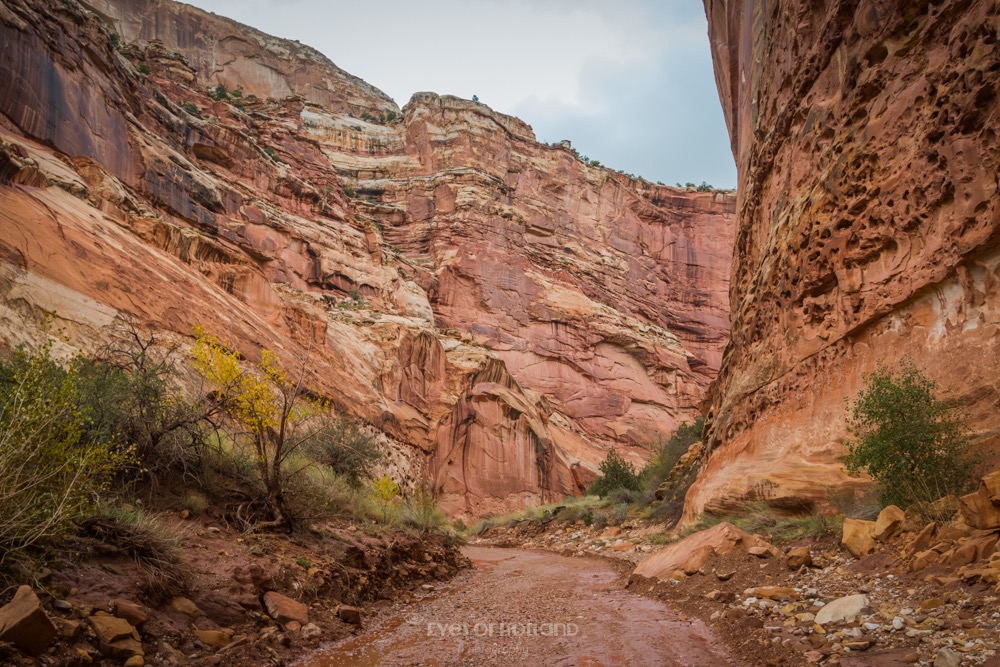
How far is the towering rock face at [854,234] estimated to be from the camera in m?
7.89

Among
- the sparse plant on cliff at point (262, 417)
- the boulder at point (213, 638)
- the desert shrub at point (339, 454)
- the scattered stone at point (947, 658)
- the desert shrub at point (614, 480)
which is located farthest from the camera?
the desert shrub at point (614, 480)

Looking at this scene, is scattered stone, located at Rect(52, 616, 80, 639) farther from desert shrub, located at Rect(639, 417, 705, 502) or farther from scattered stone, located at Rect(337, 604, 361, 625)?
desert shrub, located at Rect(639, 417, 705, 502)

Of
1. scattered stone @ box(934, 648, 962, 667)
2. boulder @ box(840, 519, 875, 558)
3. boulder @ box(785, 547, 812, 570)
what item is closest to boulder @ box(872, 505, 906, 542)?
boulder @ box(840, 519, 875, 558)

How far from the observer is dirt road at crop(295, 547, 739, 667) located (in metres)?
5.41

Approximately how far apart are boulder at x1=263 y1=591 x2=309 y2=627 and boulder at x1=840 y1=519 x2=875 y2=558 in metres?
6.04

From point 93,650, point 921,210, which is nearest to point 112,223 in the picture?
point 93,650

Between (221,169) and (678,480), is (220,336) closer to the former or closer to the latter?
(678,480)

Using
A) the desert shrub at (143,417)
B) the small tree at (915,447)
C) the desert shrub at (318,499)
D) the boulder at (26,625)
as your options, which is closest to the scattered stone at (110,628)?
the boulder at (26,625)

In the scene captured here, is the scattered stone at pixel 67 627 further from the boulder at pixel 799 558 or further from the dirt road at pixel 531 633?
the boulder at pixel 799 558

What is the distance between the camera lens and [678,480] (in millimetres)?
17172

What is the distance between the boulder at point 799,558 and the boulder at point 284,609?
18.7 feet

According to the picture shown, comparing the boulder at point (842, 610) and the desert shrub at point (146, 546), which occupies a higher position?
the desert shrub at point (146, 546)

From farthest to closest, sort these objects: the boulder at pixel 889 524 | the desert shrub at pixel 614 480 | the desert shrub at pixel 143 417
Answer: the desert shrub at pixel 614 480 < the desert shrub at pixel 143 417 < the boulder at pixel 889 524

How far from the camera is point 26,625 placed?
3.58 meters
